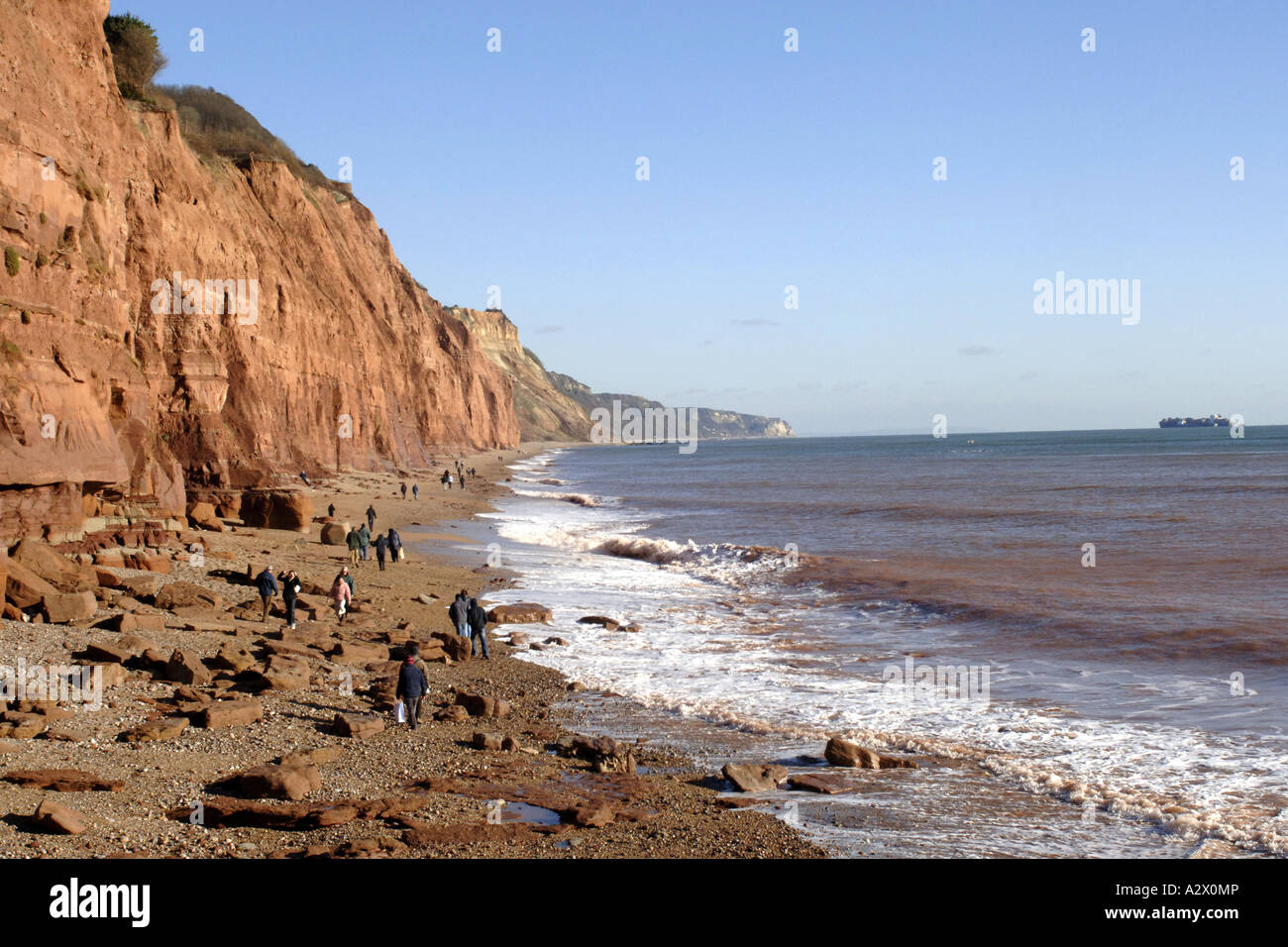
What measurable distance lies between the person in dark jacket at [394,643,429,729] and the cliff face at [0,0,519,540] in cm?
925

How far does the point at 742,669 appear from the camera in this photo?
15.4 m

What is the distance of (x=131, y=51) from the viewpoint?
36.1m

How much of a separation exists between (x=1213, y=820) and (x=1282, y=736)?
347cm

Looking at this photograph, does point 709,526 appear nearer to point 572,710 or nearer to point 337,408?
point 337,408

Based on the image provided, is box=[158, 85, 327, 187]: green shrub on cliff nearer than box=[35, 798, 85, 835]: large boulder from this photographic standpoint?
No

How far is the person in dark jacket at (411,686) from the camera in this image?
1096 cm

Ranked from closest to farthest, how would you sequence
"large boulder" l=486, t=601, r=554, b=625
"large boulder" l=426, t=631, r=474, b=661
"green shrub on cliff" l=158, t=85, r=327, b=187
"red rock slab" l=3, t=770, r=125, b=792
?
"red rock slab" l=3, t=770, r=125, b=792 < "large boulder" l=426, t=631, r=474, b=661 < "large boulder" l=486, t=601, r=554, b=625 < "green shrub on cliff" l=158, t=85, r=327, b=187

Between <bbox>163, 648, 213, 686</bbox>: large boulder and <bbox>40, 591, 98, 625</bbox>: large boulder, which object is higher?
<bbox>40, 591, 98, 625</bbox>: large boulder

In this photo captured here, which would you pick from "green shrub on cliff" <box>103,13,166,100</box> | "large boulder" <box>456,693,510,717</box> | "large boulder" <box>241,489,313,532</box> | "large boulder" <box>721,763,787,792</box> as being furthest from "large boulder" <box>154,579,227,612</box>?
"green shrub on cliff" <box>103,13,166,100</box>

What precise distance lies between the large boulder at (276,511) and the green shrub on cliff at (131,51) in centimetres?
1716

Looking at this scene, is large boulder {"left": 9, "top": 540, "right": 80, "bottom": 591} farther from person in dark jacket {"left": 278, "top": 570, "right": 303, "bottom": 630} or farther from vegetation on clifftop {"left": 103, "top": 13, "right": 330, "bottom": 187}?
vegetation on clifftop {"left": 103, "top": 13, "right": 330, "bottom": 187}

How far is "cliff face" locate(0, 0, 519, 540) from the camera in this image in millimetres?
16906

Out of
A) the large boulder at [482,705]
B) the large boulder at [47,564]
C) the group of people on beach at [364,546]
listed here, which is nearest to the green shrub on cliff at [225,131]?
the group of people on beach at [364,546]

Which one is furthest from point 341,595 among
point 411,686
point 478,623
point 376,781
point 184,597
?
point 376,781
